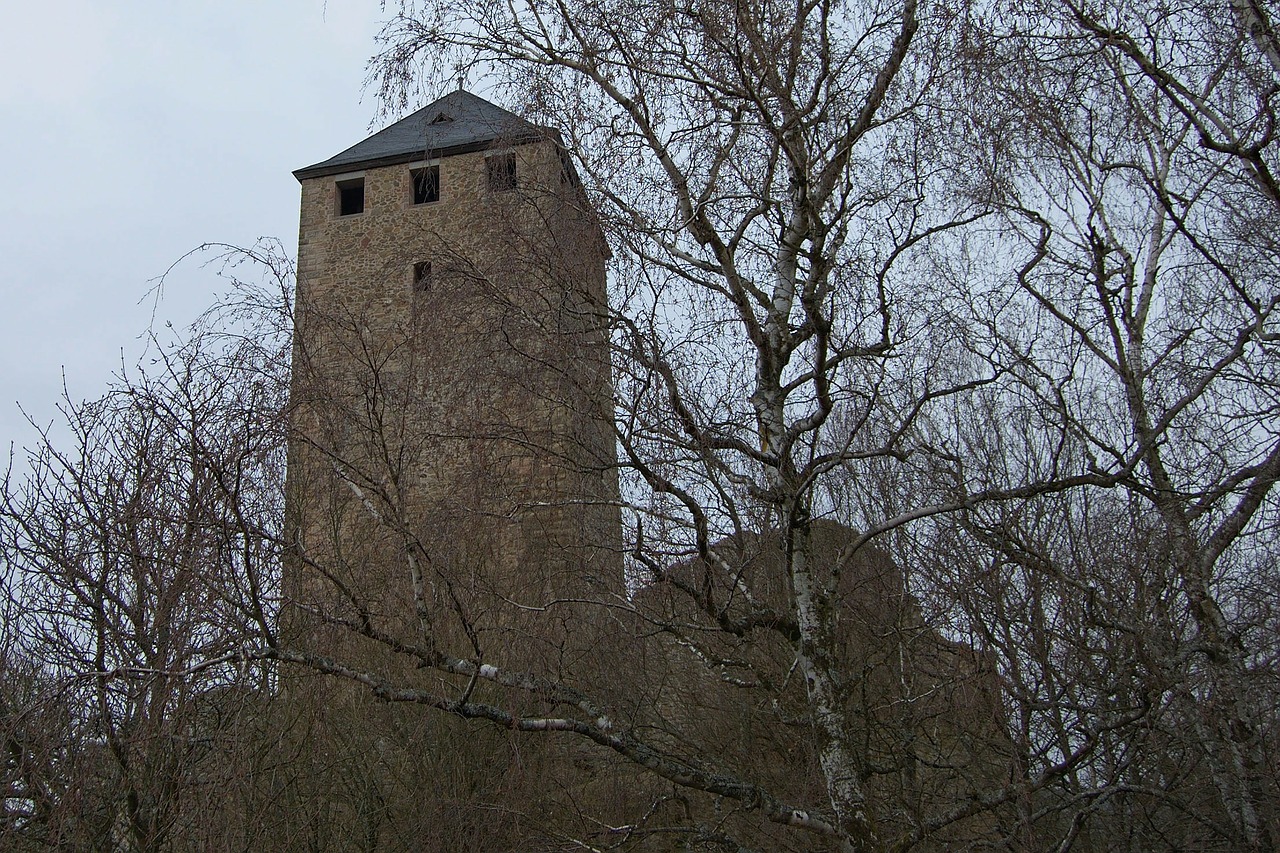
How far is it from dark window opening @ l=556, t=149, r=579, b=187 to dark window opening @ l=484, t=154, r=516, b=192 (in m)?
0.27

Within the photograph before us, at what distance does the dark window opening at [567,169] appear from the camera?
20.7 feet

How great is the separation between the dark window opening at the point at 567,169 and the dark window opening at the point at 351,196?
14646 millimetres

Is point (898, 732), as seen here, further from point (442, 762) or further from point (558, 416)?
point (442, 762)

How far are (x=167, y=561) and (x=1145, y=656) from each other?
4.37m

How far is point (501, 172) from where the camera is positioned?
622cm

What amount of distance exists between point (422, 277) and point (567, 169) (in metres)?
1.01

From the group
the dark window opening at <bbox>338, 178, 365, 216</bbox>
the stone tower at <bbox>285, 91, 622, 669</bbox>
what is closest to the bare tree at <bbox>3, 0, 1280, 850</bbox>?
the stone tower at <bbox>285, 91, 622, 669</bbox>

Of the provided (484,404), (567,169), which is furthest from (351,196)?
(484,404)

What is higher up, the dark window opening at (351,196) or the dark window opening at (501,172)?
the dark window opening at (351,196)

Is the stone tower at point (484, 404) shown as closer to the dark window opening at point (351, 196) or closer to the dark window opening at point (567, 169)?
the dark window opening at point (567, 169)

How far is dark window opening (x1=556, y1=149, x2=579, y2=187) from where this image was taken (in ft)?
20.7

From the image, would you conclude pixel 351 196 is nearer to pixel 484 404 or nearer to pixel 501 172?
pixel 501 172

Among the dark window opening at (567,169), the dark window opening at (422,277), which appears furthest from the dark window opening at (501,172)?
the dark window opening at (422,277)

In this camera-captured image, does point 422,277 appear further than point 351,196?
No
